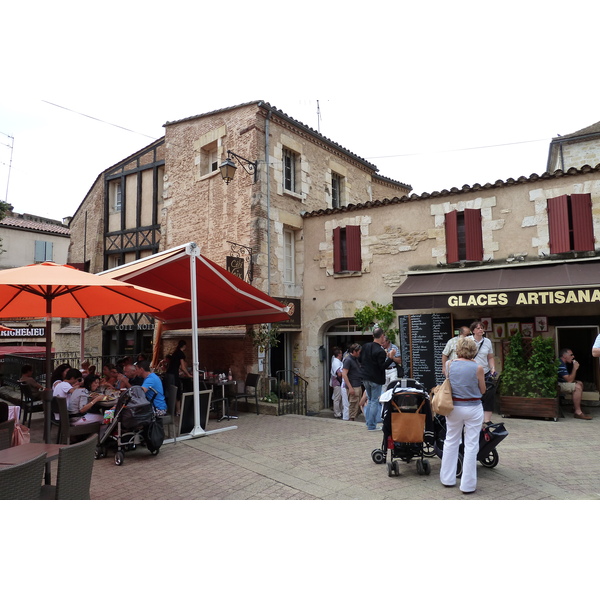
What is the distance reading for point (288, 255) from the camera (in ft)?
41.1

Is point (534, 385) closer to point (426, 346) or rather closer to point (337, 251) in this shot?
point (426, 346)

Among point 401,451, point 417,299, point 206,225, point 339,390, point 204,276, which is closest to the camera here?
point 401,451

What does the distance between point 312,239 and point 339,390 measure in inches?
163

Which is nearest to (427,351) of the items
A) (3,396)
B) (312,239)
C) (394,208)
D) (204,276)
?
(394,208)

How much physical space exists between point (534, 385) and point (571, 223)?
135 inches

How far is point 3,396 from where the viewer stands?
11414 mm

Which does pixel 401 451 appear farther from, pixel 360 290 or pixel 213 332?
pixel 213 332

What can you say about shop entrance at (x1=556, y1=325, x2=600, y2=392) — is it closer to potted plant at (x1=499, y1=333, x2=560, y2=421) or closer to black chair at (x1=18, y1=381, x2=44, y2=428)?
potted plant at (x1=499, y1=333, x2=560, y2=421)

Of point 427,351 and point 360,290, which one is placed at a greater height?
point 360,290

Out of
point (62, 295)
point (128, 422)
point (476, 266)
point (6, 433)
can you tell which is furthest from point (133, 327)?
point (6, 433)

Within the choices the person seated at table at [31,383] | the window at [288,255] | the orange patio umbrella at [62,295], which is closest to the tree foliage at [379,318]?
the window at [288,255]

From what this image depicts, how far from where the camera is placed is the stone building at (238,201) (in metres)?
11.5

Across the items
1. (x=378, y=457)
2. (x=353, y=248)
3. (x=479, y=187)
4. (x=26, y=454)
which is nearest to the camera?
(x=26, y=454)

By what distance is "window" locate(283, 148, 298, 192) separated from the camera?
12633 mm
